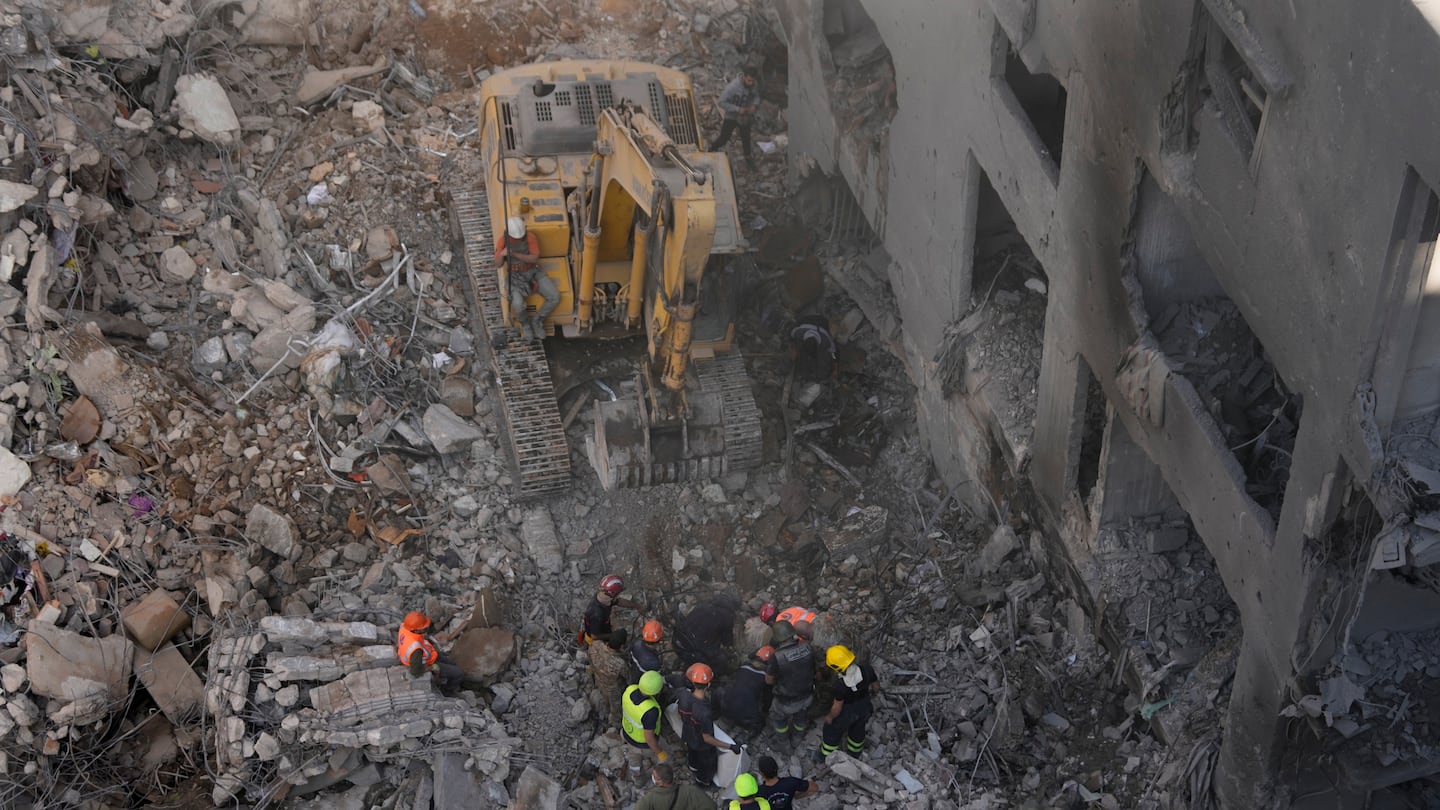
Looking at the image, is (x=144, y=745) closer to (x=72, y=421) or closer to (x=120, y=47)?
(x=72, y=421)

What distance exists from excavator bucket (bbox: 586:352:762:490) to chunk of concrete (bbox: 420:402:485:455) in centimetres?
103

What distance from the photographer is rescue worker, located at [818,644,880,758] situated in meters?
9.70

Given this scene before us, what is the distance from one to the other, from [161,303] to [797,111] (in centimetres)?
644

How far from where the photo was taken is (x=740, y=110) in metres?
15.4

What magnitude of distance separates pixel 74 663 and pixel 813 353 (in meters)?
6.63

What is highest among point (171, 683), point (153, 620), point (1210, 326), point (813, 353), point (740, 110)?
point (1210, 326)

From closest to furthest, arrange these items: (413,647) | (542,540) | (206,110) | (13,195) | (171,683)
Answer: (413,647)
(171,683)
(542,540)
(13,195)
(206,110)

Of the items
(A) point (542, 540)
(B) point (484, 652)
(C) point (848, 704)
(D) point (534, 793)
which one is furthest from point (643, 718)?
(A) point (542, 540)

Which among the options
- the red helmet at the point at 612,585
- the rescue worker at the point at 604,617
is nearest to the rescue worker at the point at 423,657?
the rescue worker at the point at 604,617

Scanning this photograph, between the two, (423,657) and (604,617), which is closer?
(423,657)

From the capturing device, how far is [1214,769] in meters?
8.95

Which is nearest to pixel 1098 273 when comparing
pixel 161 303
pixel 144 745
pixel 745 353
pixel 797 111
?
pixel 745 353

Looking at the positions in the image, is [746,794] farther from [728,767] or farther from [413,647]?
[413,647]

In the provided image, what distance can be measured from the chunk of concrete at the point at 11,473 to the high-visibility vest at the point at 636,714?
5.44 metres
